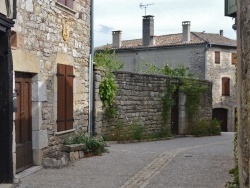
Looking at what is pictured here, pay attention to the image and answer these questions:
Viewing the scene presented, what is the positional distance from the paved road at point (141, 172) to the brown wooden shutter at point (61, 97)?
0.86 m

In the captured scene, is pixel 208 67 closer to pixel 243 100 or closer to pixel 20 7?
pixel 20 7

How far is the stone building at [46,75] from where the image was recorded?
780 cm

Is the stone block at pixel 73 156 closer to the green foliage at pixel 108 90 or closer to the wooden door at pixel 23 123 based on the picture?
the wooden door at pixel 23 123

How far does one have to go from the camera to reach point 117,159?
375 inches

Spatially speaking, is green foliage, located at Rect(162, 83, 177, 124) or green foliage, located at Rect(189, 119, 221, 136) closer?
green foliage, located at Rect(162, 83, 177, 124)

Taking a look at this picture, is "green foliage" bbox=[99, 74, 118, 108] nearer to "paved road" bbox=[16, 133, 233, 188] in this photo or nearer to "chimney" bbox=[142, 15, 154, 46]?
"paved road" bbox=[16, 133, 233, 188]

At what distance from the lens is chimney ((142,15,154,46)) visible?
1287 inches

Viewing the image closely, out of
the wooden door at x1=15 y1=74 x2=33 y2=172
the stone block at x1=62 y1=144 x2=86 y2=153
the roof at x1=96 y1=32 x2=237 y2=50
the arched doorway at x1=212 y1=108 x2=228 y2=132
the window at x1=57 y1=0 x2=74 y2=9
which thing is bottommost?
the arched doorway at x1=212 y1=108 x2=228 y2=132

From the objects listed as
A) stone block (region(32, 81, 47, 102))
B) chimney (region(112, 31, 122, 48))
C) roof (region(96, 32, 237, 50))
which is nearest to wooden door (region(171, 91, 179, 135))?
stone block (region(32, 81, 47, 102))

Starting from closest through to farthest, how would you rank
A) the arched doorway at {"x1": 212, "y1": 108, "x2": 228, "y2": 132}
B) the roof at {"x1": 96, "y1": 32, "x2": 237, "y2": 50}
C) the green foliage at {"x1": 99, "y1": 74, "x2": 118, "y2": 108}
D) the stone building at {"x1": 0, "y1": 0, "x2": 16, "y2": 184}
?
1. the stone building at {"x1": 0, "y1": 0, "x2": 16, "y2": 184}
2. the green foliage at {"x1": 99, "y1": 74, "x2": 118, "y2": 108}
3. the roof at {"x1": 96, "y1": 32, "x2": 237, "y2": 50}
4. the arched doorway at {"x1": 212, "y1": 108, "x2": 228, "y2": 132}

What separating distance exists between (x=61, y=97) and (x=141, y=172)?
244cm

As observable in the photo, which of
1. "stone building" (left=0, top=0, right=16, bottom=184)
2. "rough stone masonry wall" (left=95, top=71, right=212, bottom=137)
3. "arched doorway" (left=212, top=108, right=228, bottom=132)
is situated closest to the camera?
"stone building" (left=0, top=0, right=16, bottom=184)

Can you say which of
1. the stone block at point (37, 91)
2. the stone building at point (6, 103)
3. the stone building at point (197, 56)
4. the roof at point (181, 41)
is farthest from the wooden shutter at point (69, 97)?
the roof at point (181, 41)

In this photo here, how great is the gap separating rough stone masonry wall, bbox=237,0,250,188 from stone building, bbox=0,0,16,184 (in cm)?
381
